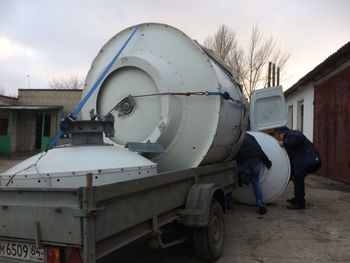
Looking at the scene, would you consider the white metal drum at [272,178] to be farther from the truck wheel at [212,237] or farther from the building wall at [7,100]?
the building wall at [7,100]

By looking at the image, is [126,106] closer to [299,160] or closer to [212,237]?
[212,237]

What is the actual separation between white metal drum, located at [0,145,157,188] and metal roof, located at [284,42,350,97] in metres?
9.01

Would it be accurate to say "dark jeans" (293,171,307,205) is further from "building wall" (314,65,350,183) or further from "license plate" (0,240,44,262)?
"license plate" (0,240,44,262)

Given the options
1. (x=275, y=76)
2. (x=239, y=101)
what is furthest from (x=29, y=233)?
(x=275, y=76)

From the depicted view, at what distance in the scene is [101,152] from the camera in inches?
151

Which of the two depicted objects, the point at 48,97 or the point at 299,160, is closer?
the point at 299,160

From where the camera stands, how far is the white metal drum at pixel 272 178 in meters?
7.97

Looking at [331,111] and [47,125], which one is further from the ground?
[331,111]

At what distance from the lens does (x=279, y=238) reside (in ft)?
19.4

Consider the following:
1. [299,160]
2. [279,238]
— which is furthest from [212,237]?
[299,160]

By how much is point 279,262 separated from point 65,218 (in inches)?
117

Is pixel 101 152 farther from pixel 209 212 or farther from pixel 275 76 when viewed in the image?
pixel 275 76

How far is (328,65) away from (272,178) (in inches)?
279

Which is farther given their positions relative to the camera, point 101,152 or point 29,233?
point 101,152
